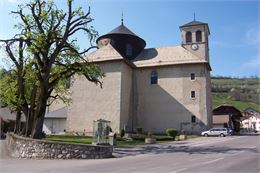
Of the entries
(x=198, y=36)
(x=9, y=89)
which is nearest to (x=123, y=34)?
(x=198, y=36)

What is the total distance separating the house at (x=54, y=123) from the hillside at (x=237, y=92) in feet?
212

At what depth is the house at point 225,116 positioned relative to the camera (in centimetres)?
5341

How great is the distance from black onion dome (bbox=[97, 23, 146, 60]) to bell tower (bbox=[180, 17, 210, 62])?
821 cm

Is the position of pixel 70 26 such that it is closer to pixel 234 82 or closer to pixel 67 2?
pixel 67 2

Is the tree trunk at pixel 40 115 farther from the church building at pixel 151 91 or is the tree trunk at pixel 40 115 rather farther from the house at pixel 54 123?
the house at pixel 54 123

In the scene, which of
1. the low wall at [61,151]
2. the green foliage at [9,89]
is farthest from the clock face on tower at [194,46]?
the low wall at [61,151]

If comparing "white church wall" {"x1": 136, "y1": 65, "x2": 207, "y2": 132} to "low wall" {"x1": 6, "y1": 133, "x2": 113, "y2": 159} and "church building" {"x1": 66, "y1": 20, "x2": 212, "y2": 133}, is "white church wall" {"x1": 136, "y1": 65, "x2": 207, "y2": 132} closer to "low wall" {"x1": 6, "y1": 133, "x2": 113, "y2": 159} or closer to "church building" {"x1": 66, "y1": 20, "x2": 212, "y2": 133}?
"church building" {"x1": 66, "y1": 20, "x2": 212, "y2": 133}

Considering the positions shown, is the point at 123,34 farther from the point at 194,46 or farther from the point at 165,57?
the point at 194,46

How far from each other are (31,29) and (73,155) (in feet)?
38.0

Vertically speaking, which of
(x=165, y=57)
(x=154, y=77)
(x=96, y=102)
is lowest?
(x=96, y=102)

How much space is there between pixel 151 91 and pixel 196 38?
1167cm

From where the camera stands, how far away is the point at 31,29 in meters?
22.9

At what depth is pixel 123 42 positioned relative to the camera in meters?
48.6

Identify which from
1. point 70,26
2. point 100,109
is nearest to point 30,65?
point 70,26
